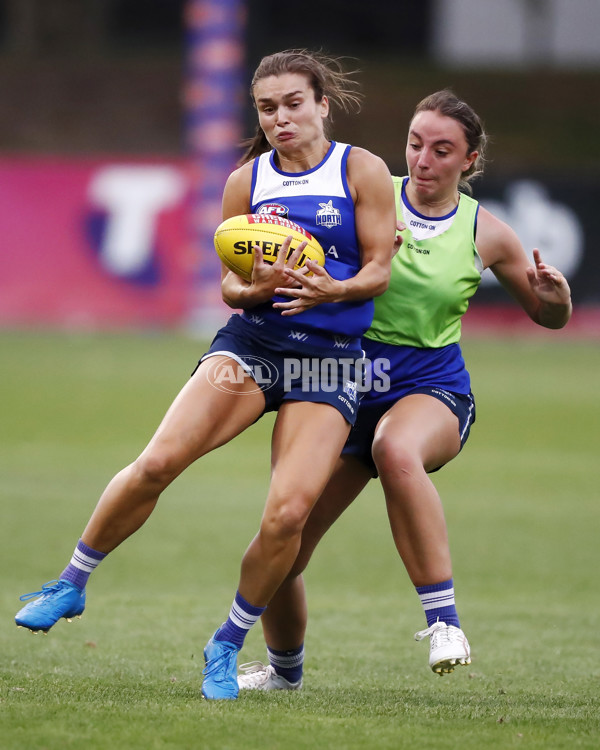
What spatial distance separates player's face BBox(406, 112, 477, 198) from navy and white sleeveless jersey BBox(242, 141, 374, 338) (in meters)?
0.43

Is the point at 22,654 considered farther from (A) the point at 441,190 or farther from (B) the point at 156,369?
(B) the point at 156,369

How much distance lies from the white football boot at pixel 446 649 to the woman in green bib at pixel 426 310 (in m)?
0.64

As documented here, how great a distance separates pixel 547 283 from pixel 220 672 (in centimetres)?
205

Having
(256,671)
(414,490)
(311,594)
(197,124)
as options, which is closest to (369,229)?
(414,490)

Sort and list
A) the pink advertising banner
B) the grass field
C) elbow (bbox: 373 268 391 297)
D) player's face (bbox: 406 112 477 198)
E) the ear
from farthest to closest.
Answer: the pink advertising banner, the ear, player's face (bbox: 406 112 477 198), elbow (bbox: 373 268 391 297), the grass field

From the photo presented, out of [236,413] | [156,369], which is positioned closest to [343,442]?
[236,413]

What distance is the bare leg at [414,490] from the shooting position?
4641 mm

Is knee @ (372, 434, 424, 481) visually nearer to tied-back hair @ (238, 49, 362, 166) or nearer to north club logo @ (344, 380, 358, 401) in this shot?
north club logo @ (344, 380, 358, 401)

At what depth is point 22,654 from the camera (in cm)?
553

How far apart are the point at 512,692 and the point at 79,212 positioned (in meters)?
17.6

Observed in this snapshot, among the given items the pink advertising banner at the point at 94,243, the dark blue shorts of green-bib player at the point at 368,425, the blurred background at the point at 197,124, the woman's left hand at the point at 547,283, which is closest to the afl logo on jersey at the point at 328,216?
the dark blue shorts of green-bib player at the point at 368,425

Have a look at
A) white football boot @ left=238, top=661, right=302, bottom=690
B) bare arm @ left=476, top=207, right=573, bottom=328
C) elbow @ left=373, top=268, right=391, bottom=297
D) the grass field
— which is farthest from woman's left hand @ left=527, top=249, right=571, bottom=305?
white football boot @ left=238, top=661, right=302, bottom=690

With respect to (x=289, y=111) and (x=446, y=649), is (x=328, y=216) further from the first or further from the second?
(x=446, y=649)

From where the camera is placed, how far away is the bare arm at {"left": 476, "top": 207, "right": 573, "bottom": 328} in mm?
5066
